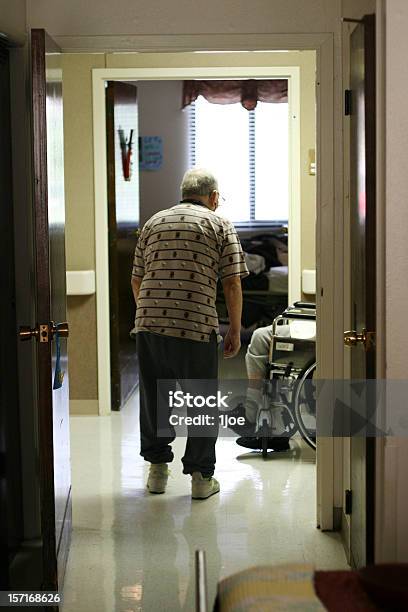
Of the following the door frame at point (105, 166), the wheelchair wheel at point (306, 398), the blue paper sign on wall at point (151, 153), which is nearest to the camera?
the wheelchair wheel at point (306, 398)

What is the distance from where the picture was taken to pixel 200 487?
4688 millimetres

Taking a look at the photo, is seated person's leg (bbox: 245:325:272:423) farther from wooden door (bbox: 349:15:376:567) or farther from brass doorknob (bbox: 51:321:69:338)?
brass doorknob (bbox: 51:321:69:338)

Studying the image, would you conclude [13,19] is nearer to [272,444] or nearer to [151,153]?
[272,444]

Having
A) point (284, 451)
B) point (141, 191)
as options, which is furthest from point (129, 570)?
point (141, 191)

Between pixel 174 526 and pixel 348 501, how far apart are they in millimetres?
866

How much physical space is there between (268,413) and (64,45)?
2558 millimetres

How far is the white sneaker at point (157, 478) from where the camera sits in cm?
478

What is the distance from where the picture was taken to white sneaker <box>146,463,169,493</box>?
478cm

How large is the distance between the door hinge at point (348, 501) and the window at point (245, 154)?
544 cm

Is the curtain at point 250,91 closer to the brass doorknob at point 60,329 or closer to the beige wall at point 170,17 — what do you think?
the beige wall at point 170,17

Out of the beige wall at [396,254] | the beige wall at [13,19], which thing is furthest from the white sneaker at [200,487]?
the beige wall at [13,19]

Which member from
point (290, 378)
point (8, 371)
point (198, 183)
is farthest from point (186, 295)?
point (8, 371)

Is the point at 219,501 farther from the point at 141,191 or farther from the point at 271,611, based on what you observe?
the point at 141,191

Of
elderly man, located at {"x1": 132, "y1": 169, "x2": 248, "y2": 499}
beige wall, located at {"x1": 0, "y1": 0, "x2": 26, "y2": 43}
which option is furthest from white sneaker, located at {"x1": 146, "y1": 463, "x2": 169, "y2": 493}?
beige wall, located at {"x1": 0, "y1": 0, "x2": 26, "y2": 43}
